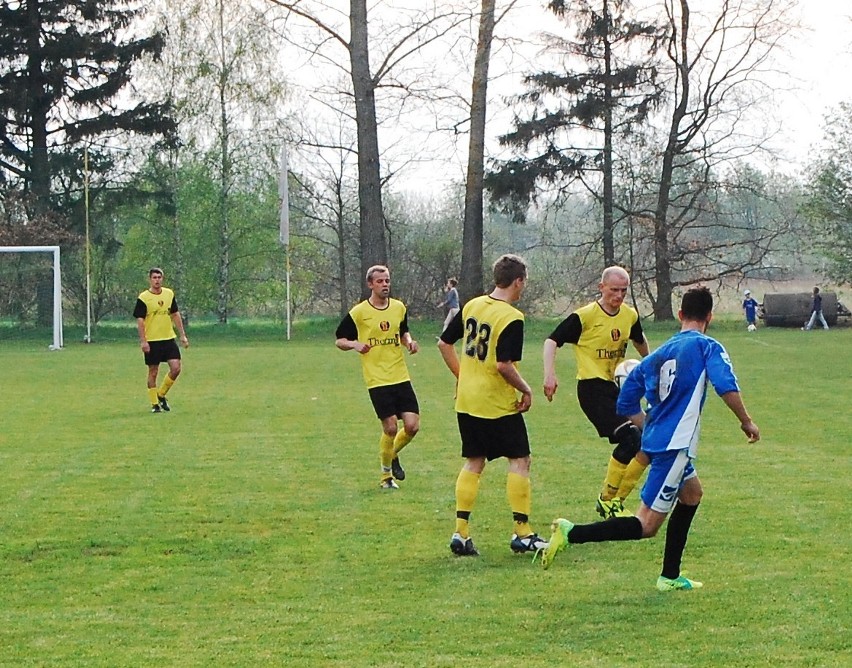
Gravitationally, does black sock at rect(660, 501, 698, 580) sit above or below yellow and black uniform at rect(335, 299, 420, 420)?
below

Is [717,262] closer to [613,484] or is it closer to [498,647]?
[613,484]

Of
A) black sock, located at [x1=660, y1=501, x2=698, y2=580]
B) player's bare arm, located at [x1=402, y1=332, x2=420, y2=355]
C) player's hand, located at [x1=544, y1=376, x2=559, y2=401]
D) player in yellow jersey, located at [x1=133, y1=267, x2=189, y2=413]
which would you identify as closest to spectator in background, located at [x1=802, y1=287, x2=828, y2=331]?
player in yellow jersey, located at [x1=133, y1=267, x2=189, y2=413]

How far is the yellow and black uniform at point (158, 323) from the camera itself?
16.1 m

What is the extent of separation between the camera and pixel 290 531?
27.0ft

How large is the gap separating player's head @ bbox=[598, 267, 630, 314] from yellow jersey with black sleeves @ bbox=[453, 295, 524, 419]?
1.32 meters

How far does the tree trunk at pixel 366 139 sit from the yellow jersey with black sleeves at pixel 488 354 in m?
26.1

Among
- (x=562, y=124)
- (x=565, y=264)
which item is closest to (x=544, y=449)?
(x=562, y=124)

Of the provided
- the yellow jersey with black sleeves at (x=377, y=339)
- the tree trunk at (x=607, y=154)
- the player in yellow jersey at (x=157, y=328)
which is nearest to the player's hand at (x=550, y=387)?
the yellow jersey with black sleeves at (x=377, y=339)

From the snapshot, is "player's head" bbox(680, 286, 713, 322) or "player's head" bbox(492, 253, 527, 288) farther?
"player's head" bbox(492, 253, 527, 288)

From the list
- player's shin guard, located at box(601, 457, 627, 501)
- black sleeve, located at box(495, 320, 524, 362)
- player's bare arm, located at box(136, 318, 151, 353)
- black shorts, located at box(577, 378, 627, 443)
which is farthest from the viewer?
player's bare arm, located at box(136, 318, 151, 353)

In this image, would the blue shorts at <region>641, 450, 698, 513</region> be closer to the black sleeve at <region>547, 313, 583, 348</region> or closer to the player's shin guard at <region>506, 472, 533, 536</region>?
the player's shin guard at <region>506, 472, 533, 536</region>

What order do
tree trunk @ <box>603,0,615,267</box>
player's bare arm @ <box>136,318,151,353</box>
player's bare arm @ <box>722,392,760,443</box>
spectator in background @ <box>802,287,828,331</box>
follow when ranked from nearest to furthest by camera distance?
1. player's bare arm @ <box>722,392,760,443</box>
2. player's bare arm @ <box>136,318,151,353</box>
3. spectator in background @ <box>802,287,828,331</box>
4. tree trunk @ <box>603,0,615,267</box>

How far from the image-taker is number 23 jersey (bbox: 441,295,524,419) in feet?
23.5

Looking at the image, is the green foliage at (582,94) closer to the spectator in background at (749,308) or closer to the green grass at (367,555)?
the spectator in background at (749,308)
